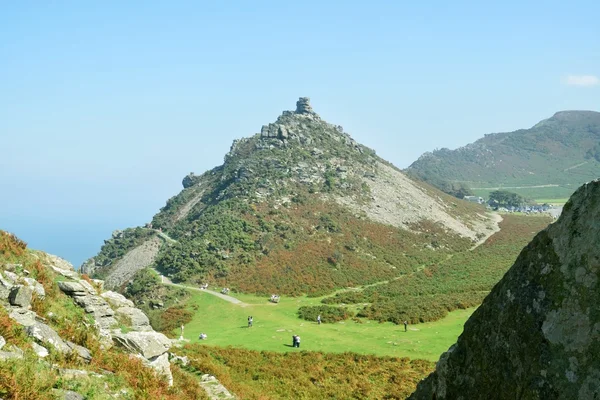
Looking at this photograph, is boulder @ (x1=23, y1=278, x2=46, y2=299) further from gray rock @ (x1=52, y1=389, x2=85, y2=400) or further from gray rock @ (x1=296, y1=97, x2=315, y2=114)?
gray rock @ (x1=296, y1=97, x2=315, y2=114)

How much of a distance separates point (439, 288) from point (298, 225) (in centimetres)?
2897

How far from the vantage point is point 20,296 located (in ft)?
47.1

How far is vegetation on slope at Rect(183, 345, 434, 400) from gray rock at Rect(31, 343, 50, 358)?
28.9ft

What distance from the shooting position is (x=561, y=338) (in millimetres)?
4426

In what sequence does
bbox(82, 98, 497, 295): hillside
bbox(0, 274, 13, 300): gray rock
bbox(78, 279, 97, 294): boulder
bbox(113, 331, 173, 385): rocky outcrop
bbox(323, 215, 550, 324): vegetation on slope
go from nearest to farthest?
1. bbox(0, 274, 13, 300): gray rock
2. bbox(113, 331, 173, 385): rocky outcrop
3. bbox(78, 279, 97, 294): boulder
4. bbox(323, 215, 550, 324): vegetation on slope
5. bbox(82, 98, 497, 295): hillside

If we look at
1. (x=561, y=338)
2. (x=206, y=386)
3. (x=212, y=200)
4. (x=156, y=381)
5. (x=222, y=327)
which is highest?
(x=212, y=200)

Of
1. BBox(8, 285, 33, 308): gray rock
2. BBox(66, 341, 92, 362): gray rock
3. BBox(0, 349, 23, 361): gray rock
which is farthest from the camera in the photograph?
BBox(8, 285, 33, 308): gray rock

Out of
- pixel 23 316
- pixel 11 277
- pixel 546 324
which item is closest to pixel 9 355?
pixel 23 316

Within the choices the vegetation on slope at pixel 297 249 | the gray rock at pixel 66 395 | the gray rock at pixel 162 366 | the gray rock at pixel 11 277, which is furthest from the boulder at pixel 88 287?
the vegetation on slope at pixel 297 249

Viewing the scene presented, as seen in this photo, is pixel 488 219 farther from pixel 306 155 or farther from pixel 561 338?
pixel 561 338

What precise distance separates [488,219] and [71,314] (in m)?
111

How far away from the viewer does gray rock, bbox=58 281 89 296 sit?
18.5 meters

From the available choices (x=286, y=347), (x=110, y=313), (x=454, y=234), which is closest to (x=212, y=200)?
(x=454, y=234)

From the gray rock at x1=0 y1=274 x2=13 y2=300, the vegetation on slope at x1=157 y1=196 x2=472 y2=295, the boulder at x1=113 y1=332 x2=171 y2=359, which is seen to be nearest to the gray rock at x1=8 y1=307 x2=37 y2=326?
the gray rock at x1=0 y1=274 x2=13 y2=300
